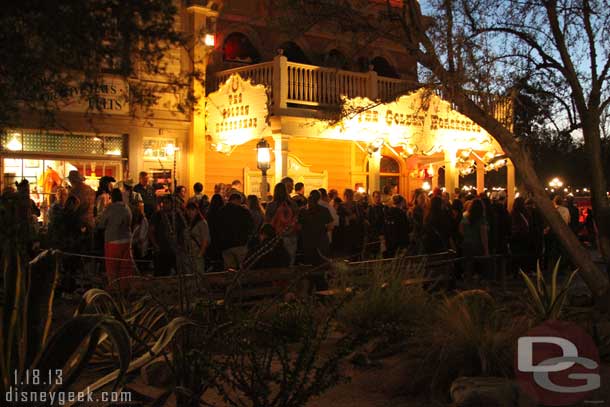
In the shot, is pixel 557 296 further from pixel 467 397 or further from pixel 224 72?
pixel 224 72

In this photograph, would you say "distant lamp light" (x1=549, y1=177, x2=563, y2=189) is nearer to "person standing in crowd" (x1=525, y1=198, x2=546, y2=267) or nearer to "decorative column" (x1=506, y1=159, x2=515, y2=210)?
"decorative column" (x1=506, y1=159, x2=515, y2=210)

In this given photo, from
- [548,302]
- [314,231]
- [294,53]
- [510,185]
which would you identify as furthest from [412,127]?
[548,302]

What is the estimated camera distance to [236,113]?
16.1 meters

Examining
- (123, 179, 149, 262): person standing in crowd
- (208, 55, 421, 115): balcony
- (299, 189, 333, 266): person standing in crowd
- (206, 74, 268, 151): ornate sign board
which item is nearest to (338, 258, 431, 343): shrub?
(299, 189, 333, 266): person standing in crowd

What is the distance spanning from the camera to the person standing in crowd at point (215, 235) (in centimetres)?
1038

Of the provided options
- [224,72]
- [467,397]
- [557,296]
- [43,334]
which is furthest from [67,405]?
[224,72]

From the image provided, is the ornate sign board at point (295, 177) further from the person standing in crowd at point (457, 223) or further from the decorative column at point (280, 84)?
the person standing in crowd at point (457, 223)

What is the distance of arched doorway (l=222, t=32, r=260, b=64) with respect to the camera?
18391mm

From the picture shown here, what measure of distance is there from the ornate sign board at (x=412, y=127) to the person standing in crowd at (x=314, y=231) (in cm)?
500

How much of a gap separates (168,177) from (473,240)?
744 centimetres

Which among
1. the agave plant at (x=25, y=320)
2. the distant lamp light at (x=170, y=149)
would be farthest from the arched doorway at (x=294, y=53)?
the agave plant at (x=25, y=320)

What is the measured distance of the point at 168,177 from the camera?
1670cm

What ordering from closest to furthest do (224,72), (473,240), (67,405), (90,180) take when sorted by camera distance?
(67,405) → (473,240) → (90,180) → (224,72)

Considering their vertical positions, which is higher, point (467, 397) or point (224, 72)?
point (224, 72)
